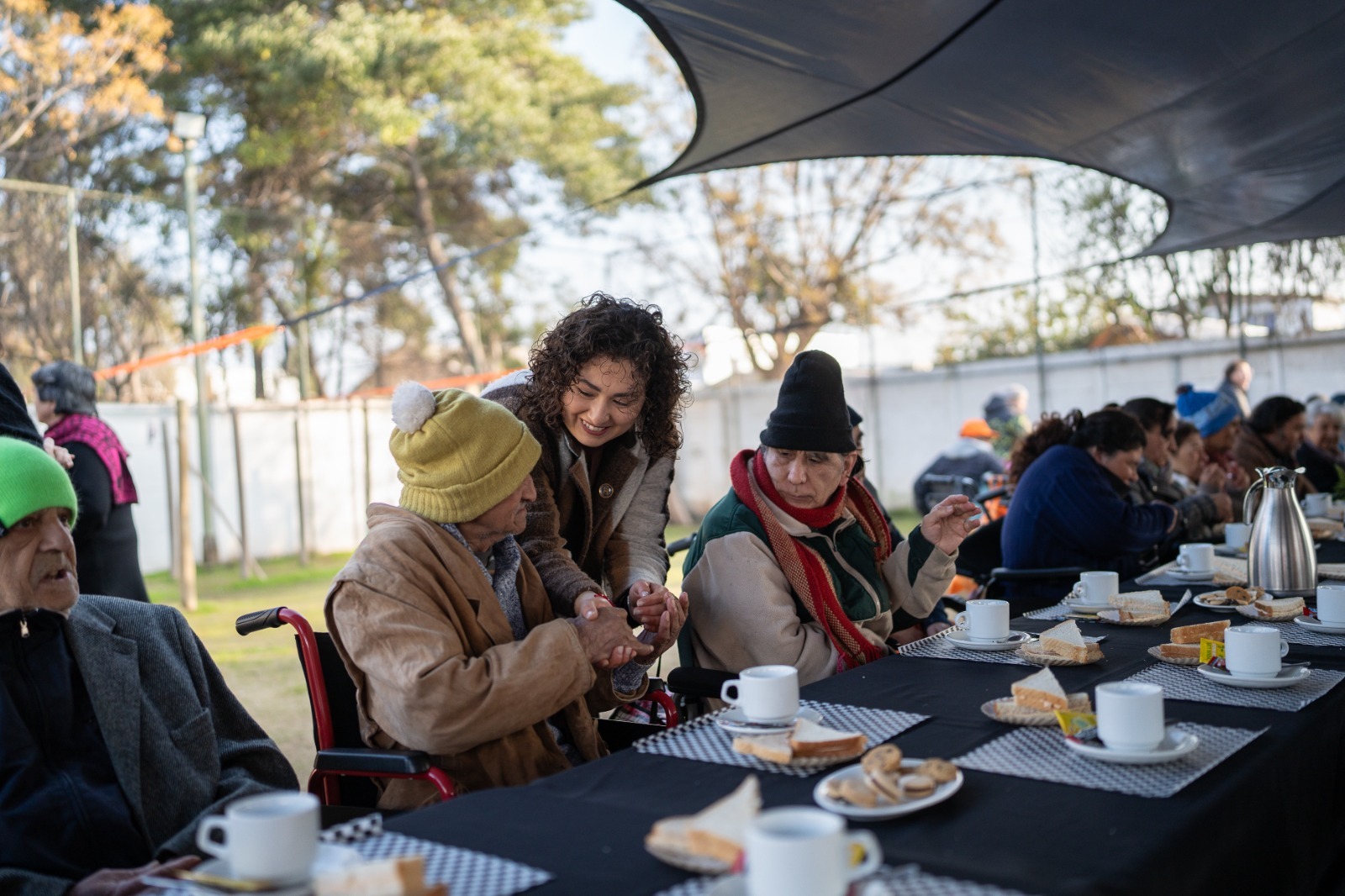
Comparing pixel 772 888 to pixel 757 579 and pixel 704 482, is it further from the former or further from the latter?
pixel 704 482

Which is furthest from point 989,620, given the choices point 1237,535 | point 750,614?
point 1237,535

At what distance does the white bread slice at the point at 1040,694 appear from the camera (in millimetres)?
1664

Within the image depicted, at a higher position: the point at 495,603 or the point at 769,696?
the point at 495,603

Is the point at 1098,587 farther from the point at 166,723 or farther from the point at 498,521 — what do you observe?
the point at 166,723

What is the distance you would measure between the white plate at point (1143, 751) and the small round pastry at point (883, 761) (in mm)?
292

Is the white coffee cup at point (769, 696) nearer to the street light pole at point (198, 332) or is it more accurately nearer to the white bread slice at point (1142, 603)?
the white bread slice at point (1142, 603)

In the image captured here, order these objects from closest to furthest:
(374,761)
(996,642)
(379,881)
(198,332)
Result: (379,881) < (374,761) < (996,642) < (198,332)

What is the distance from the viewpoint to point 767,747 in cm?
150

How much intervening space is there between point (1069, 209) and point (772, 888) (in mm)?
14283

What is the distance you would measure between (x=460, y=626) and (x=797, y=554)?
0.88 meters

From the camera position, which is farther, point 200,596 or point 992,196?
point 992,196

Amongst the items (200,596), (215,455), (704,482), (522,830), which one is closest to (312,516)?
(215,455)

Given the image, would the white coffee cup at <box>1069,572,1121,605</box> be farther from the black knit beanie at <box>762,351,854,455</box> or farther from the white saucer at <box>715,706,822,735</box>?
the white saucer at <box>715,706,822,735</box>

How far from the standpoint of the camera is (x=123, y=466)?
445cm
